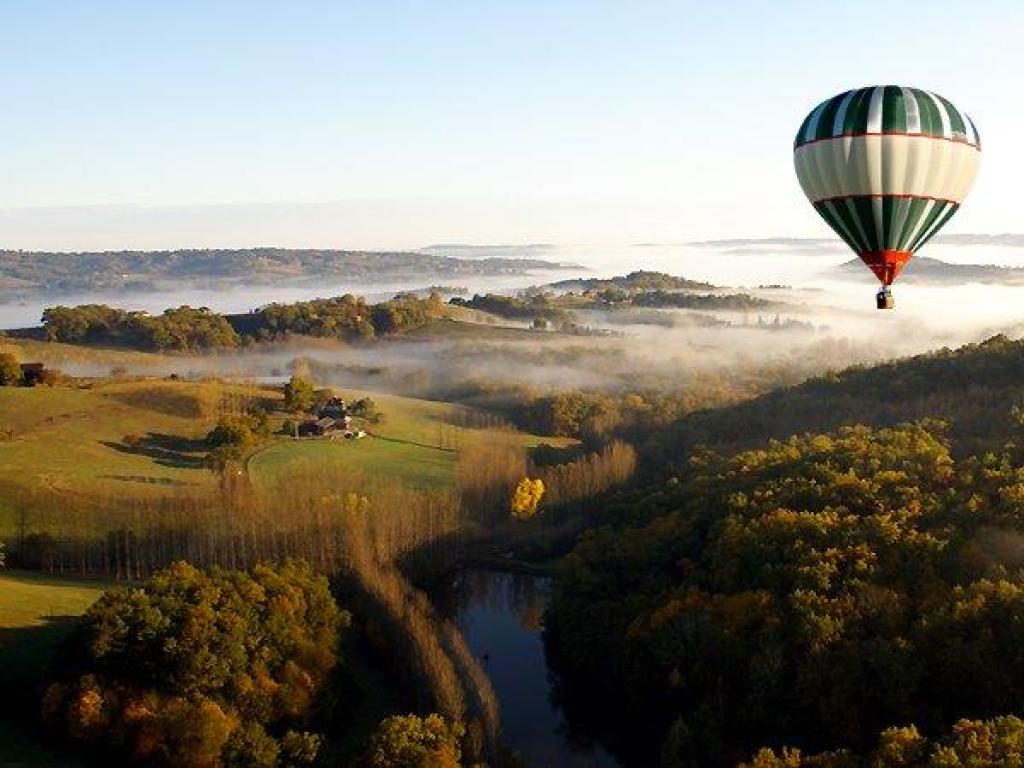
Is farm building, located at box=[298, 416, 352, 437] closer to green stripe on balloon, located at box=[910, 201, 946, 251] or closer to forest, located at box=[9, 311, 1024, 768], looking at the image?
forest, located at box=[9, 311, 1024, 768]

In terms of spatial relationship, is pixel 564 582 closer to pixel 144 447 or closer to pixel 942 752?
pixel 942 752

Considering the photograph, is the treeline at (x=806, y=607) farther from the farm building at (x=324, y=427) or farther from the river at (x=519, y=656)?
the farm building at (x=324, y=427)

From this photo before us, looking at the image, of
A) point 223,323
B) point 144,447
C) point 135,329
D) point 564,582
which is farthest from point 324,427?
point 223,323

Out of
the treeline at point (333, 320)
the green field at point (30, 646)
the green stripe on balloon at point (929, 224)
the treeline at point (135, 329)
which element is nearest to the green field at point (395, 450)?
the green field at point (30, 646)

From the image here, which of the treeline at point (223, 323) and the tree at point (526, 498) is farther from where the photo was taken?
the treeline at point (223, 323)

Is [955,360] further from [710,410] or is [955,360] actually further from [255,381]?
[255,381]

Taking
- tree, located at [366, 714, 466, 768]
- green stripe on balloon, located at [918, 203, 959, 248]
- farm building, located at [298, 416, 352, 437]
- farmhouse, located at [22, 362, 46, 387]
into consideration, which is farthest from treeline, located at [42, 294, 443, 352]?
green stripe on balloon, located at [918, 203, 959, 248]

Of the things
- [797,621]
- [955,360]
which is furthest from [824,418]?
[797,621]
